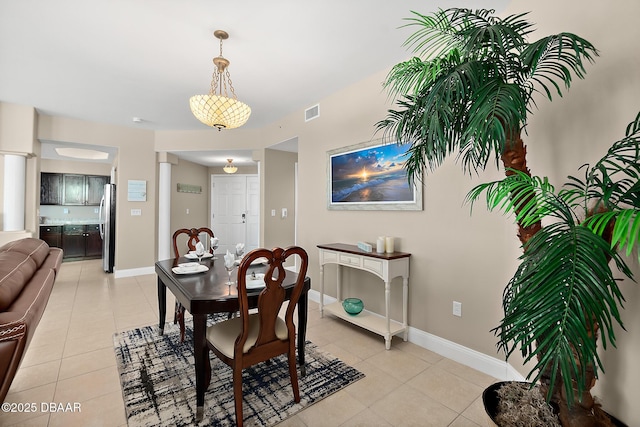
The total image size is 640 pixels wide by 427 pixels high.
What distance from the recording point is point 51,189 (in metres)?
6.80

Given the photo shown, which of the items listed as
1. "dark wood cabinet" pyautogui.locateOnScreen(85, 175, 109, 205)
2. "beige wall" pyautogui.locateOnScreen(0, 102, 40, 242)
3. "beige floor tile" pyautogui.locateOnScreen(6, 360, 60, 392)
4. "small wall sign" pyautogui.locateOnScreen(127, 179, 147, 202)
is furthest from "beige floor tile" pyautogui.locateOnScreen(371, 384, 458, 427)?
"dark wood cabinet" pyautogui.locateOnScreen(85, 175, 109, 205)

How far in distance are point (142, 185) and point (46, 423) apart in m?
4.42

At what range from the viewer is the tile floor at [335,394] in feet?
5.81

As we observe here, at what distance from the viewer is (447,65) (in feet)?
4.58

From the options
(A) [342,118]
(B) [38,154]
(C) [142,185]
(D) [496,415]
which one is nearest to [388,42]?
(A) [342,118]

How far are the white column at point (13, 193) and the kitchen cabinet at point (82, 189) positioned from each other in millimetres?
3126

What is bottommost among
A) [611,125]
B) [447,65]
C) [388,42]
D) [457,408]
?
[457,408]

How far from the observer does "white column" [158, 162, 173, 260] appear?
5652 mm

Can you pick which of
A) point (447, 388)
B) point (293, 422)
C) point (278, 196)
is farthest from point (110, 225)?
point (447, 388)

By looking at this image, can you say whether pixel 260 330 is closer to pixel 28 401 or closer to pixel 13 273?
pixel 13 273

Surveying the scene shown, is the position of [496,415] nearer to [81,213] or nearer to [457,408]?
[457,408]

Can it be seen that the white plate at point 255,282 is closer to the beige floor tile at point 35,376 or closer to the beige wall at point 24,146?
the beige floor tile at point 35,376

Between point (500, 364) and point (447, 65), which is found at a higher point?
point (447, 65)

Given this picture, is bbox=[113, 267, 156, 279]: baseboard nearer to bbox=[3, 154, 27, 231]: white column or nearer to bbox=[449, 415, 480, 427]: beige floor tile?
bbox=[3, 154, 27, 231]: white column
